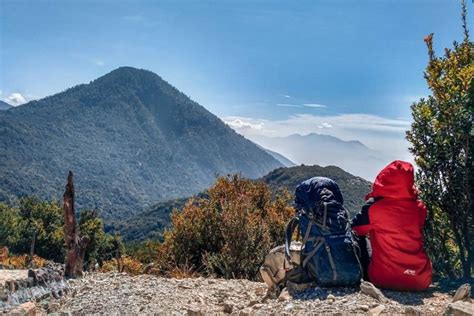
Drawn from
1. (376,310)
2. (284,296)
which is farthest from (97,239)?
(376,310)

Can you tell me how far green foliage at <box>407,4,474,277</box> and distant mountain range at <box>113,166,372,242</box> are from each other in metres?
28.3

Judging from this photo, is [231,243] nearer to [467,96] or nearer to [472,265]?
[472,265]

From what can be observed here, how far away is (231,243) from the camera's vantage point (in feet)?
28.3

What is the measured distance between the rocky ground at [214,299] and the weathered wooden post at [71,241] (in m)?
0.24

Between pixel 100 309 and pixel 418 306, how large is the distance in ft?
10.8

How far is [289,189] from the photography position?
6431cm

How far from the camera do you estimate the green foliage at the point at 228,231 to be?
8523 mm

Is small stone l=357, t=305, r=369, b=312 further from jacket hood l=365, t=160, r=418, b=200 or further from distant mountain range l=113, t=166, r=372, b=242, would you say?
distant mountain range l=113, t=166, r=372, b=242

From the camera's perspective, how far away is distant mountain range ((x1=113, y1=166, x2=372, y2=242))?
60.2 m

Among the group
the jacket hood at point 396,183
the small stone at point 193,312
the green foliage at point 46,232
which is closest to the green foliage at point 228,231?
the small stone at point 193,312

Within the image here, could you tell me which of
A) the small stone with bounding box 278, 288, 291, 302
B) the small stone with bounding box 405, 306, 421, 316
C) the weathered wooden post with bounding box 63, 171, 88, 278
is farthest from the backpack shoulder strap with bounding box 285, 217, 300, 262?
the weathered wooden post with bounding box 63, 171, 88, 278

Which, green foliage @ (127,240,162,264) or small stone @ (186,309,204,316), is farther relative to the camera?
green foliage @ (127,240,162,264)

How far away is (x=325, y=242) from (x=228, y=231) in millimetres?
3737

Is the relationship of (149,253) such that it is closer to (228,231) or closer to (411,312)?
(228,231)
